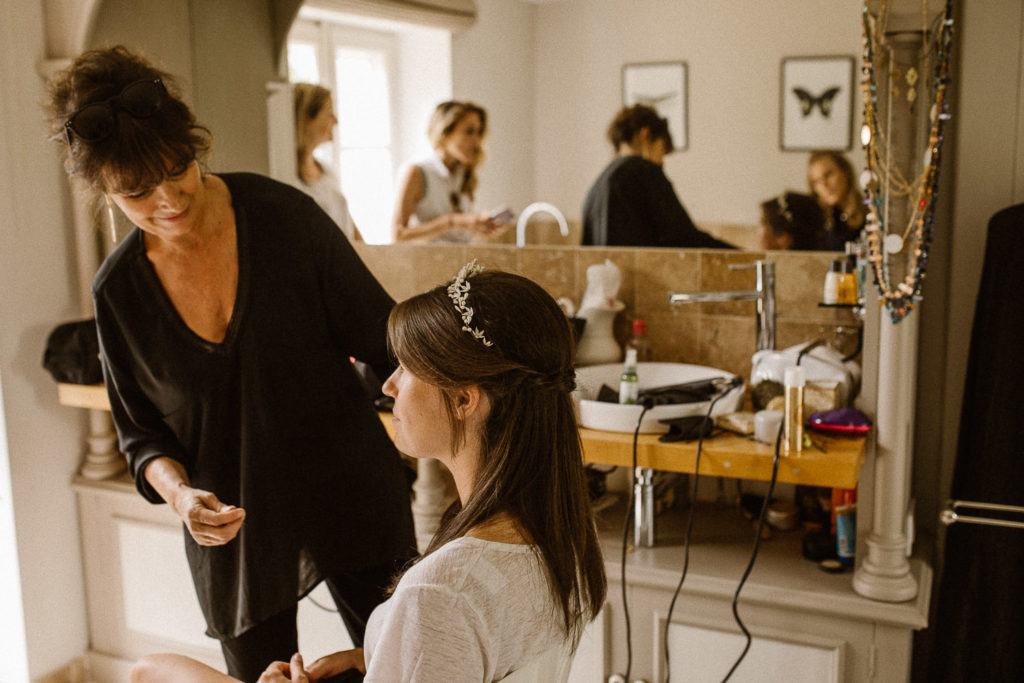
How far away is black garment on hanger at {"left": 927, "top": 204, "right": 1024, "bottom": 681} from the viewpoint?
1779mm

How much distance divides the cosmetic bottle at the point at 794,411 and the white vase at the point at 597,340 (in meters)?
0.56

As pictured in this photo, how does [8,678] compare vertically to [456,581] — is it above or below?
below

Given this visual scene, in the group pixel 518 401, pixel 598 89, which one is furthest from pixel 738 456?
pixel 598 89

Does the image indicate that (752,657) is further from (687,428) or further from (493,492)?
(493,492)

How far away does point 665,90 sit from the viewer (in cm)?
221

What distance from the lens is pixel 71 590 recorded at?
107 inches

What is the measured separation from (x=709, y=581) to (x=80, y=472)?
1.83 meters

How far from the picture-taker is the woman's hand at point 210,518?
1.37 m

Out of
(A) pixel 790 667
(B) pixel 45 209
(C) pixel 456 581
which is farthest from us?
(B) pixel 45 209

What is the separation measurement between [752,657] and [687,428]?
503 mm

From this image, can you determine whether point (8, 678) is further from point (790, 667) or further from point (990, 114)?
point (990, 114)

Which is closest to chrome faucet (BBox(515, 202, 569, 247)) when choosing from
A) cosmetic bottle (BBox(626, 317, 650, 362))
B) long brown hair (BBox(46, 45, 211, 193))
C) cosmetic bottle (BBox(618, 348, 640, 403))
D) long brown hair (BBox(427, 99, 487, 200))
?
long brown hair (BBox(427, 99, 487, 200))

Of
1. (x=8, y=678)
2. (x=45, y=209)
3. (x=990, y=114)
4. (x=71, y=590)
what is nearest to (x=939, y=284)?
(x=990, y=114)

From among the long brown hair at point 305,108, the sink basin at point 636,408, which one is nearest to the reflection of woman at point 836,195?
the sink basin at point 636,408
